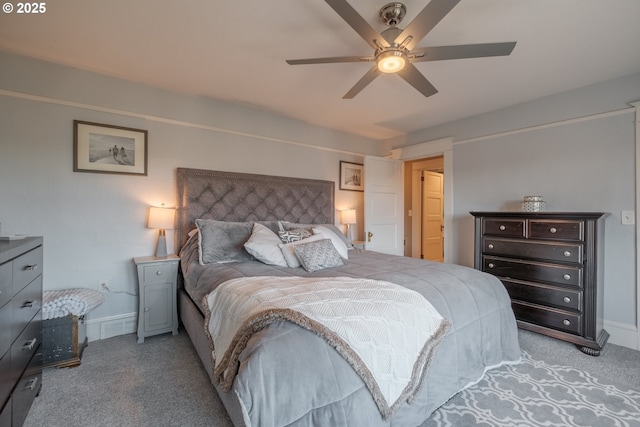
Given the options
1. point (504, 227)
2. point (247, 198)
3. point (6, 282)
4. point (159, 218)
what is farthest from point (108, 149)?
point (504, 227)

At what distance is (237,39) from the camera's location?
6.79 ft

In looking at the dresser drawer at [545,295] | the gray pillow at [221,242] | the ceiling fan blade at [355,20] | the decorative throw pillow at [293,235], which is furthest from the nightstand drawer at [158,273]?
the dresser drawer at [545,295]

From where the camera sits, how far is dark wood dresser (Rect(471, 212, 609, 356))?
93.4 inches

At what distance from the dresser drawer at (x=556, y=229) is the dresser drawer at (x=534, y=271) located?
27 cm

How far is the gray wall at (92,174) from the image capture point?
7.55 ft

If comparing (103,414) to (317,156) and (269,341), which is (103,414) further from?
(317,156)

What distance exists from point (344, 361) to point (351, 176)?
356 cm

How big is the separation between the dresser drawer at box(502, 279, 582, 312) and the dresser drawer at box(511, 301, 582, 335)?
58 millimetres

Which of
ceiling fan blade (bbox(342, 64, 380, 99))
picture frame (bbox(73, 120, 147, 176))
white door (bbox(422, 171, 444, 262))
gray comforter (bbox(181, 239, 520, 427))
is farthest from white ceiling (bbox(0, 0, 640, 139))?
white door (bbox(422, 171, 444, 262))

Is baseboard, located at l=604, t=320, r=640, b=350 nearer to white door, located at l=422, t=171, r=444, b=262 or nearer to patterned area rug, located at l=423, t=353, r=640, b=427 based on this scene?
patterned area rug, located at l=423, t=353, r=640, b=427

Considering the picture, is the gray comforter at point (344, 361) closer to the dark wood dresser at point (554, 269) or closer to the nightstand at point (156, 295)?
the nightstand at point (156, 295)

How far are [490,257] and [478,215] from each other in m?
0.49

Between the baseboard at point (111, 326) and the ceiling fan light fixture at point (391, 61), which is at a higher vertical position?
the ceiling fan light fixture at point (391, 61)

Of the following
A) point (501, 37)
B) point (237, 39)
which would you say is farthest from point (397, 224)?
point (237, 39)
